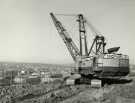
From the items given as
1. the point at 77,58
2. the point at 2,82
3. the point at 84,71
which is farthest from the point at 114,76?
the point at 2,82

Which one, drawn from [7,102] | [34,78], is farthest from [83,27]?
[7,102]

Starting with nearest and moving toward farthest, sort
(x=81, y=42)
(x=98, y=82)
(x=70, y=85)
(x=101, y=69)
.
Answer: (x=98, y=82)
(x=101, y=69)
(x=70, y=85)
(x=81, y=42)

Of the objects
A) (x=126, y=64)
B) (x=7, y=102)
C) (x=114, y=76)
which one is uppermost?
(x=126, y=64)

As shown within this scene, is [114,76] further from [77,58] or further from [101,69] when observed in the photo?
[77,58]

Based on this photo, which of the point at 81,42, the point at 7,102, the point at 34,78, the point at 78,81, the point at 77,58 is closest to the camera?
the point at 7,102

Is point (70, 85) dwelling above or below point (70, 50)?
below

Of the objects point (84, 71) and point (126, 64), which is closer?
point (126, 64)

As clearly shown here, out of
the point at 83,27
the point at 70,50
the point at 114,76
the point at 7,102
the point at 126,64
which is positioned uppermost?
the point at 83,27

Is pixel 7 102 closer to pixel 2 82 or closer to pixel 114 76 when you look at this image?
pixel 114 76

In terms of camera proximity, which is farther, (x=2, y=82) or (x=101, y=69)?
(x=2, y=82)
